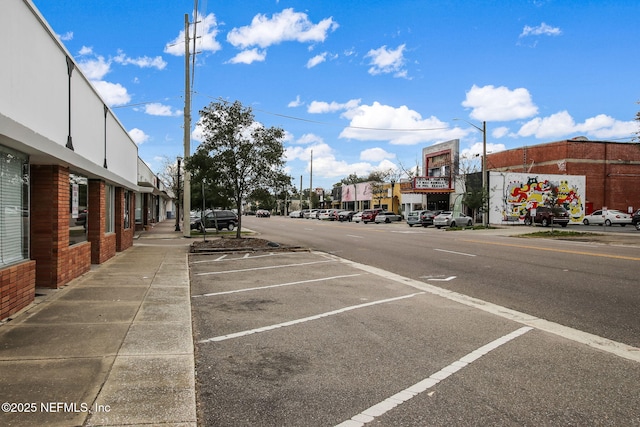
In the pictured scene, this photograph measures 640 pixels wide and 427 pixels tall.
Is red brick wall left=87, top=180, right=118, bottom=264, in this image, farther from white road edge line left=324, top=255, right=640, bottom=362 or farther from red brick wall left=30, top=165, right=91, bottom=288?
white road edge line left=324, top=255, right=640, bottom=362

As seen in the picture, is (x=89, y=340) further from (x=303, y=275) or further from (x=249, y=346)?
(x=303, y=275)

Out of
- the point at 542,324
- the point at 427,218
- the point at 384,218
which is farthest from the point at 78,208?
the point at 384,218

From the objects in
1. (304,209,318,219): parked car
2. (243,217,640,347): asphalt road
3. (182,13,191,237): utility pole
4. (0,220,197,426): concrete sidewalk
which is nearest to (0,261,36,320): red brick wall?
(0,220,197,426): concrete sidewalk

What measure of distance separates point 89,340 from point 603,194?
187 ft

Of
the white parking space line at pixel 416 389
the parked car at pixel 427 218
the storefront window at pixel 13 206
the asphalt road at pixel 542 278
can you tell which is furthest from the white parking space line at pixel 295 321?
the parked car at pixel 427 218

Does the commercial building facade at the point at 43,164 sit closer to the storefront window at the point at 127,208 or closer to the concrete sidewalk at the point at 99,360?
the concrete sidewalk at the point at 99,360

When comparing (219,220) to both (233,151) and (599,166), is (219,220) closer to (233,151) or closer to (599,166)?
(233,151)

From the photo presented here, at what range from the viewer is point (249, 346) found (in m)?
5.65

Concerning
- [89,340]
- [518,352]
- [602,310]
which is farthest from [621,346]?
[89,340]

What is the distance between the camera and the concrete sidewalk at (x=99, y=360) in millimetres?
3703

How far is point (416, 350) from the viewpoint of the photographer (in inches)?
216

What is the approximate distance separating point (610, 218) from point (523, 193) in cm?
762

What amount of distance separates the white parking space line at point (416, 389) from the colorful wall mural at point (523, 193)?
4201 centimetres

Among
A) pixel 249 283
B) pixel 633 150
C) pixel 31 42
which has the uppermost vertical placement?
pixel 633 150
